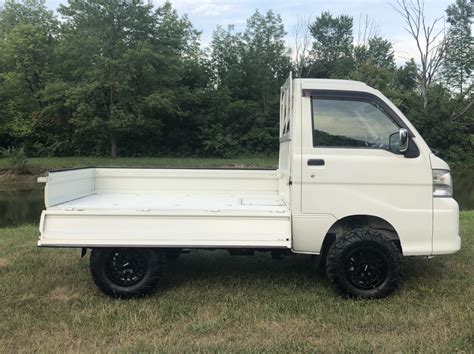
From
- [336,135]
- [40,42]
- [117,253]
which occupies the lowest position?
[117,253]

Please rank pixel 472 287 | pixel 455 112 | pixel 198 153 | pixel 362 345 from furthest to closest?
pixel 455 112, pixel 198 153, pixel 472 287, pixel 362 345

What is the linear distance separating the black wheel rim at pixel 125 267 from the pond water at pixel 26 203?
28.0 feet

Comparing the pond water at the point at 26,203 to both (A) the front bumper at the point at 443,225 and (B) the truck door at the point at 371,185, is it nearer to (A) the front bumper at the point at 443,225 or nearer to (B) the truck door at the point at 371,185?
(B) the truck door at the point at 371,185

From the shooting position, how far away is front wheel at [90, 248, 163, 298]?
193 inches

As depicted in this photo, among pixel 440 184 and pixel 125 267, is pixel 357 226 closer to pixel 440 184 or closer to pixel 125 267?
pixel 440 184

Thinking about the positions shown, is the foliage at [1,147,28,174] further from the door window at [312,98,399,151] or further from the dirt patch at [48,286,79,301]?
the door window at [312,98,399,151]

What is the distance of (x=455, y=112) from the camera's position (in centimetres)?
3853

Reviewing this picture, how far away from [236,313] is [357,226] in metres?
1.63

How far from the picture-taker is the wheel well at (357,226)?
5039 millimetres

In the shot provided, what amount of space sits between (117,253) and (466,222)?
7492 millimetres

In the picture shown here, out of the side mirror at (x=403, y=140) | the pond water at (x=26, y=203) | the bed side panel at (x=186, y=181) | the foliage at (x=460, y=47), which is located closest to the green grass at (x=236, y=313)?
the bed side panel at (x=186, y=181)

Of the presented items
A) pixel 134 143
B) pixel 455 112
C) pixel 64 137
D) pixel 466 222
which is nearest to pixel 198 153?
pixel 134 143

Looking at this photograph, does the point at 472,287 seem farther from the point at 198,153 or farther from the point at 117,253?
the point at 198,153

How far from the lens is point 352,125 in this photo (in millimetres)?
5066
